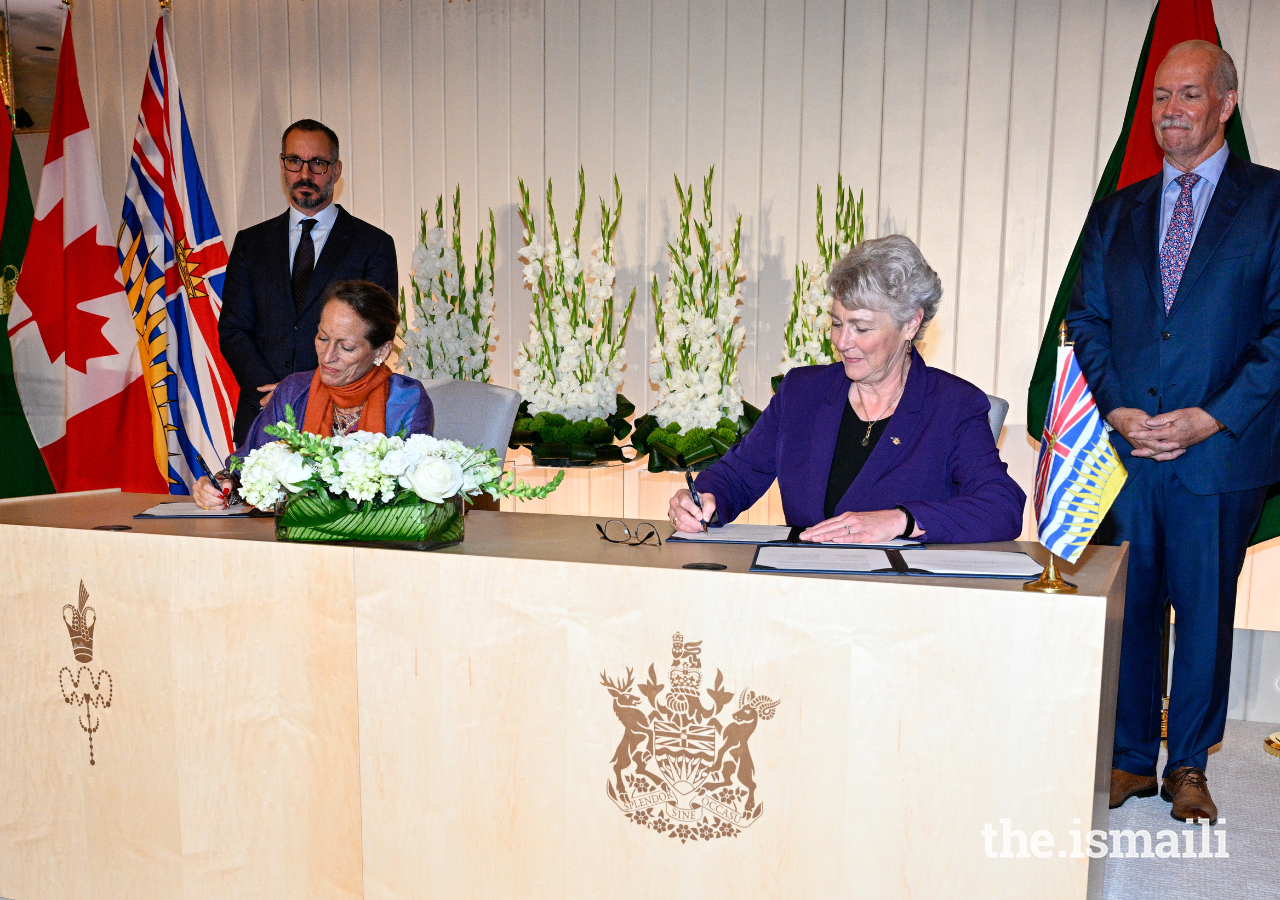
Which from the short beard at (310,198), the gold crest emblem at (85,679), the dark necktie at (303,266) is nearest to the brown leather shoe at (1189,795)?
the gold crest emblem at (85,679)

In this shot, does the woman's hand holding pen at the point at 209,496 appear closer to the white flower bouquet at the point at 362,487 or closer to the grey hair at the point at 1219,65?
the white flower bouquet at the point at 362,487

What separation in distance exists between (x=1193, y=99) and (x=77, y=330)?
4.29 metres

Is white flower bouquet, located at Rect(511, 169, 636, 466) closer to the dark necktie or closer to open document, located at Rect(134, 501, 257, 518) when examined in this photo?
the dark necktie

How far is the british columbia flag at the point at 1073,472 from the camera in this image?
154 cm

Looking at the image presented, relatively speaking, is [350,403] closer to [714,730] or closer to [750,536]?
[750,536]

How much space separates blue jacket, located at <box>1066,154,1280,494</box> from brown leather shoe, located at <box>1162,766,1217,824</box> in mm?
742

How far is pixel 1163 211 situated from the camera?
2.76m

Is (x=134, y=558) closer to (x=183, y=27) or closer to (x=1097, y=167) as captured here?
(x=1097, y=167)

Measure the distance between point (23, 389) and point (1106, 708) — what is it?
455cm

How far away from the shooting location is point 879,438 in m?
2.28

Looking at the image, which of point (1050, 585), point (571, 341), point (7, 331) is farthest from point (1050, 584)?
point (7, 331)

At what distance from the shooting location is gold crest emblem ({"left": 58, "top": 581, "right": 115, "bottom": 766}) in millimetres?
1965

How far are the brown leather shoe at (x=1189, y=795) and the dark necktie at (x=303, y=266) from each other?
114 inches

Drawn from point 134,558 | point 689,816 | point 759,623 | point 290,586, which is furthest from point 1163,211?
point 134,558
